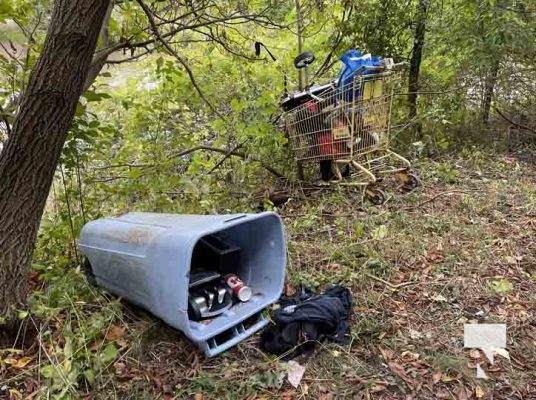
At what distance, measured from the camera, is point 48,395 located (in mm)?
1711

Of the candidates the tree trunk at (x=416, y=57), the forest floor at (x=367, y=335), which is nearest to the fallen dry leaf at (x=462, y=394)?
the forest floor at (x=367, y=335)

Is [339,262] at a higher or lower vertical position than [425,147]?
lower

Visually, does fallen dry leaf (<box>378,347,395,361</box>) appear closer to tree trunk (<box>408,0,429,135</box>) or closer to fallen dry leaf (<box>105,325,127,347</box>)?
fallen dry leaf (<box>105,325,127,347</box>)

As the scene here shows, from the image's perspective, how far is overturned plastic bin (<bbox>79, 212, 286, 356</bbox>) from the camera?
1831 millimetres

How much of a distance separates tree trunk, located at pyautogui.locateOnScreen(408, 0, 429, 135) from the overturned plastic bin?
123 inches

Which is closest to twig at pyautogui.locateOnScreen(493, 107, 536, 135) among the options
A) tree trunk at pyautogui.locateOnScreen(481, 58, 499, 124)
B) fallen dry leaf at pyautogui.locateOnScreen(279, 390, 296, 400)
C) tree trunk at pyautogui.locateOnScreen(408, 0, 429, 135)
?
tree trunk at pyautogui.locateOnScreen(481, 58, 499, 124)

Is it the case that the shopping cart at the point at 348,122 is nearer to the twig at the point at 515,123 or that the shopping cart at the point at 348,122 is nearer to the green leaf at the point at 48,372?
the twig at the point at 515,123

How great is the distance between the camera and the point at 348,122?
12.1ft

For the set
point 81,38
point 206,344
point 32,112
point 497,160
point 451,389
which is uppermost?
point 81,38

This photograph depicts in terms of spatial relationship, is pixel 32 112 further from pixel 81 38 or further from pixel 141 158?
pixel 141 158

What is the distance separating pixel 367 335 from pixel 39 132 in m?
1.65

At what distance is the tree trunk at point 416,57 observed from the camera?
4.66 m

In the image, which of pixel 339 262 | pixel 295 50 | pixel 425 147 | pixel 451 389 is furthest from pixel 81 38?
pixel 425 147

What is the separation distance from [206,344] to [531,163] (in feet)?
12.7
